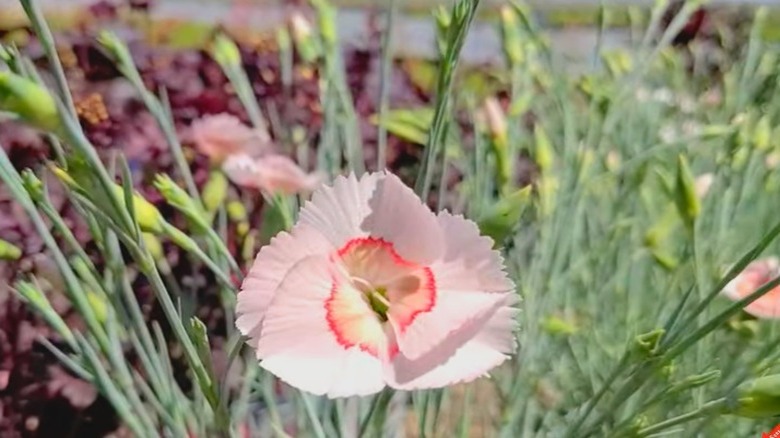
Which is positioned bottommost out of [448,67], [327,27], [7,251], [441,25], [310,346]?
[310,346]

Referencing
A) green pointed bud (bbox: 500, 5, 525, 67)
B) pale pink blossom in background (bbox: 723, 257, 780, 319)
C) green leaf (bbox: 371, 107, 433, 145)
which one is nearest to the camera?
pale pink blossom in background (bbox: 723, 257, 780, 319)

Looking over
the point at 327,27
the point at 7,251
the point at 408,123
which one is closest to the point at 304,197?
the point at 327,27

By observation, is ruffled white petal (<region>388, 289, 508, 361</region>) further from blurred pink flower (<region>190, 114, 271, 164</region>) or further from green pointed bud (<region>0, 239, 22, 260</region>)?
blurred pink flower (<region>190, 114, 271, 164</region>)

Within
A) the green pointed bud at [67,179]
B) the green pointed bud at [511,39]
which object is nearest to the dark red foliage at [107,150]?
the green pointed bud at [511,39]

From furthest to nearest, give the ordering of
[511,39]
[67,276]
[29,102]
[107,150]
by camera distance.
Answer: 1. [107,150]
2. [511,39]
3. [67,276]
4. [29,102]

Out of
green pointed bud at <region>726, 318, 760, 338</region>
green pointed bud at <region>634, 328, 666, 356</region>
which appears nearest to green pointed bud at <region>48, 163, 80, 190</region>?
green pointed bud at <region>634, 328, 666, 356</region>

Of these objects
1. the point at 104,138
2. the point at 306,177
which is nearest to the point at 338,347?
the point at 306,177

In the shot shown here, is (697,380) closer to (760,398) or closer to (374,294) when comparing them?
(760,398)
